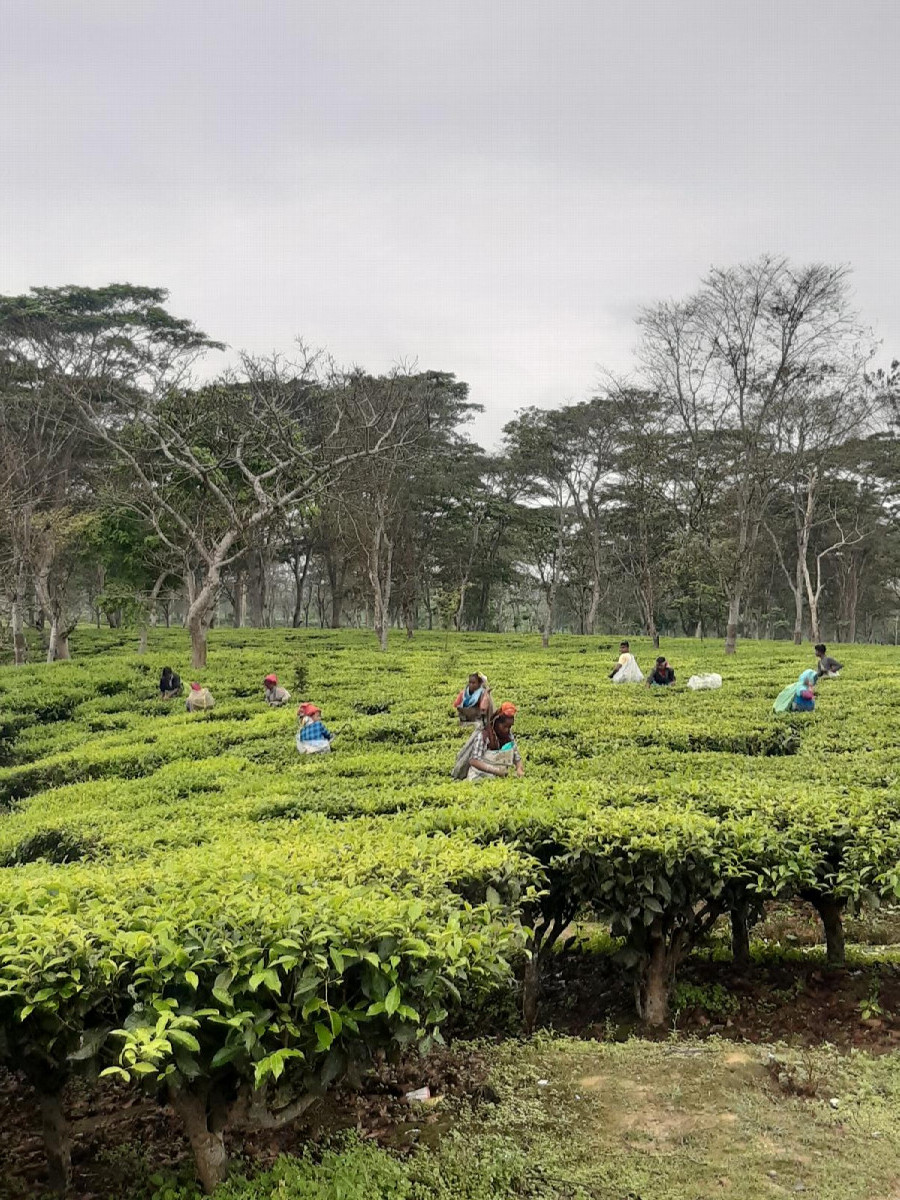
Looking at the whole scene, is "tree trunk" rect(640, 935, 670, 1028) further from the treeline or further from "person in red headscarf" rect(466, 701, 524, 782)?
the treeline

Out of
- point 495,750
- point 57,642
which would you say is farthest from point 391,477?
point 495,750

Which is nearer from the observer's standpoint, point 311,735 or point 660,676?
point 311,735

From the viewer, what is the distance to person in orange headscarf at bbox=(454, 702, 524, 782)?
837 centimetres

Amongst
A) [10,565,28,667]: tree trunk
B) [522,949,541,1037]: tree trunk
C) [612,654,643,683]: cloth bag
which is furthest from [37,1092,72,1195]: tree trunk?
[10,565,28,667]: tree trunk

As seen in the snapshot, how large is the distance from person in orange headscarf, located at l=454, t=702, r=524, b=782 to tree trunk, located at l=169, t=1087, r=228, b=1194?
5.31 m

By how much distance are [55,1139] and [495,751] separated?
18.9 ft

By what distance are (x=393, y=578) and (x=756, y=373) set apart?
18.1m

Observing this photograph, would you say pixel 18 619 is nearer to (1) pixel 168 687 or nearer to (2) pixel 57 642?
(2) pixel 57 642

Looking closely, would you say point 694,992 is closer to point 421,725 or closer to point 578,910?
point 578,910

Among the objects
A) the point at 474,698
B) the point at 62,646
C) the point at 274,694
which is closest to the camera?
the point at 474,698

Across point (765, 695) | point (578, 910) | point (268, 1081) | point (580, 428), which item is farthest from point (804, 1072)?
point (580, 428)

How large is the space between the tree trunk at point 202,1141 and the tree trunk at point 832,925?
3.68m

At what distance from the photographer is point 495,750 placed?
8539 millimetres

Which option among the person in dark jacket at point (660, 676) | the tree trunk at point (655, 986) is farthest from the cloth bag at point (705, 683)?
the tree trunk at point (655, 986)
